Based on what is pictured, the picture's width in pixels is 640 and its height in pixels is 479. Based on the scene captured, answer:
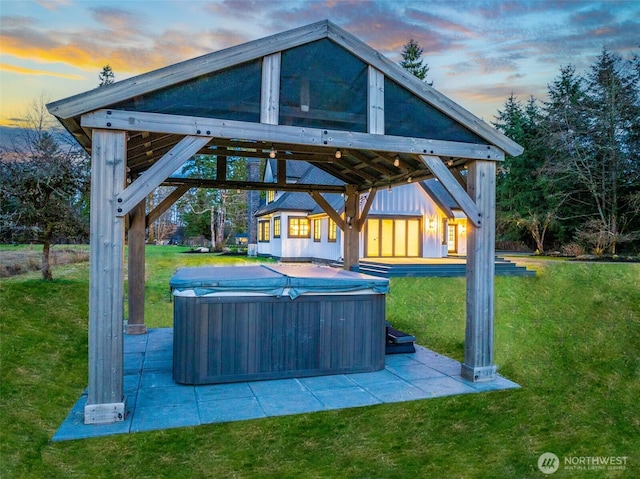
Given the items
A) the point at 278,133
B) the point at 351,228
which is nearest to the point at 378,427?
the point at 278,133

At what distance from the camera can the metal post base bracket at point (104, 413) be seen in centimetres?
375

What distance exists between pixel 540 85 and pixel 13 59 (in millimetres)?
28998

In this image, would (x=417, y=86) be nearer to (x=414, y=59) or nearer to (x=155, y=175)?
(x=155, y=175)

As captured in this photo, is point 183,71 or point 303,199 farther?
point 303,199

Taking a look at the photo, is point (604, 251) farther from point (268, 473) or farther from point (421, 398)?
point (268, 473)

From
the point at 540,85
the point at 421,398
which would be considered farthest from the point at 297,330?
the point at 540,85

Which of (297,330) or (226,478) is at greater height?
(297,330)

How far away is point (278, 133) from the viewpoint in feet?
14.4

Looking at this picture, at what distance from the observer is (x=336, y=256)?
17641 mm

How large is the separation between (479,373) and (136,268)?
5394 millimetres

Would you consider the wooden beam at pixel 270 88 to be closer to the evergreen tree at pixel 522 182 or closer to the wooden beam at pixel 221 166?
the wooden beam at pixel 221 166

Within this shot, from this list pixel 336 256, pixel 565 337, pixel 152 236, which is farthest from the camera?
pixel 152 236

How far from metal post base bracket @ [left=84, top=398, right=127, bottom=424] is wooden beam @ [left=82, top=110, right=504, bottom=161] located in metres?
2.46

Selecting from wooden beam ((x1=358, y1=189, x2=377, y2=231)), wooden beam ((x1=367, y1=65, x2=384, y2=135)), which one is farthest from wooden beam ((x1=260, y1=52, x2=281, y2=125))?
wooden beam ((x1=358, y1=189, x2=377, y2=231))
